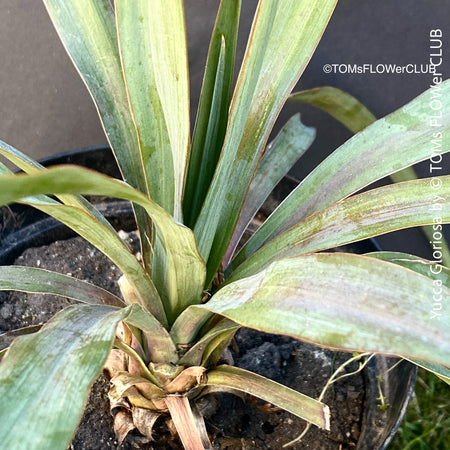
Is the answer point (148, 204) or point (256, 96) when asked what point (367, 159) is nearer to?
point (256, 96)

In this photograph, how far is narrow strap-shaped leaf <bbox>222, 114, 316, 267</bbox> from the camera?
704 millimetres

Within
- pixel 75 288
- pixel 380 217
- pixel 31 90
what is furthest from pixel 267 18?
pixel 31 90

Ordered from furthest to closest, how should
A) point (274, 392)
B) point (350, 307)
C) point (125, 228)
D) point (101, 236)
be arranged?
point (125, 228) → point (274, 392) → point (101, 236) → point (350, 307)

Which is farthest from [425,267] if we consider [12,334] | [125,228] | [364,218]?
[125,228]

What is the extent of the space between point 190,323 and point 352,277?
21 centimetres

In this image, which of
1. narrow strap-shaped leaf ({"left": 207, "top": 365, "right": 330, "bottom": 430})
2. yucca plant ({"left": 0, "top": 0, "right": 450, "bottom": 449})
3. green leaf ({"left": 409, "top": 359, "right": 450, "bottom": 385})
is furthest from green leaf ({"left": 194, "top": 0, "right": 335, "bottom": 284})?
green leaf ({"left": 409, "top": 359, "right": 450, "bottom": 385})

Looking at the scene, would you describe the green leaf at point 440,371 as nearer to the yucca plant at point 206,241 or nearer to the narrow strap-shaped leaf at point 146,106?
the yucca plant at point 206,241

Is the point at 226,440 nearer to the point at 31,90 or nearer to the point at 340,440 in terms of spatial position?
the point at 340,440

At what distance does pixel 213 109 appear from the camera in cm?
57

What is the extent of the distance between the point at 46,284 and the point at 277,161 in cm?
35

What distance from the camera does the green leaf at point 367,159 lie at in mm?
516

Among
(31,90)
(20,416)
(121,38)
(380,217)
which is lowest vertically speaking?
(20,416)

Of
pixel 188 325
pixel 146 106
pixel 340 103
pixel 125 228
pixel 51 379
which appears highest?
pixel 340 103

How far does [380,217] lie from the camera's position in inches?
19.1
